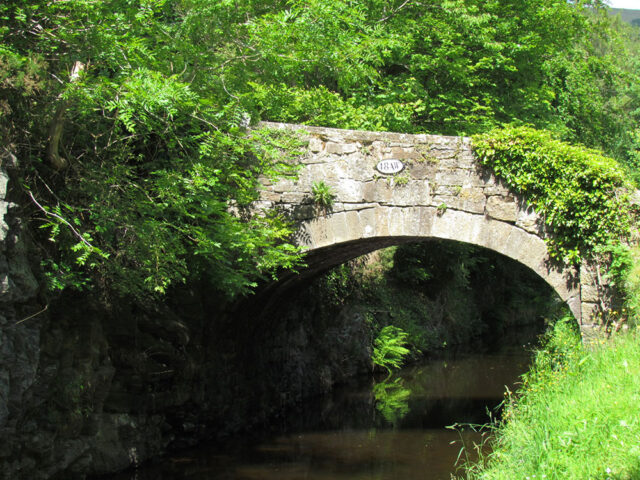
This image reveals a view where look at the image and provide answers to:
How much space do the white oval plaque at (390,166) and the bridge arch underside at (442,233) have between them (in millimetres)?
389

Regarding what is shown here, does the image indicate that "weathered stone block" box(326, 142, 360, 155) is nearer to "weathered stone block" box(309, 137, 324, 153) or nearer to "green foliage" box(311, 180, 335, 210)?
"weathered stone block" box(309, 137, 324, 153)

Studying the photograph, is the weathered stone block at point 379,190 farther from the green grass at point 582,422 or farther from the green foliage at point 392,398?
the green foliage at point 392,398

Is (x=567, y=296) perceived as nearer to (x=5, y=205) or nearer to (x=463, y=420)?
(x=463, y=420)

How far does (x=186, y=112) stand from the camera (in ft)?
19.5

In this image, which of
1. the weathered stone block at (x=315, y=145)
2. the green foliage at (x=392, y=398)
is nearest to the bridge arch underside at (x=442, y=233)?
the weathered stone block at (x=315, y=145)

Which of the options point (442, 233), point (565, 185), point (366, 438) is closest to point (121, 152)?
point (442, 233)

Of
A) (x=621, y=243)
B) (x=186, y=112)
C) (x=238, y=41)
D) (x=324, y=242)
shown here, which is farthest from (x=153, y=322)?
(x=621, y=243)

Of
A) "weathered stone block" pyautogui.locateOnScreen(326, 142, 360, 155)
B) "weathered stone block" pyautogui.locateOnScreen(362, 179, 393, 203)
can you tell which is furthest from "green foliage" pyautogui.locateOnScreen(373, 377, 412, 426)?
"weathered stone block" pyautogui.locateOnScreen(326, 142, 360, 155)

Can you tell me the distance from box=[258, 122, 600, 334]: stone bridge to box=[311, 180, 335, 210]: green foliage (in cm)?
4

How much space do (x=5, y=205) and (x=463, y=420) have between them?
6566mm

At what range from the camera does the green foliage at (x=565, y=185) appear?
6410 millimetres

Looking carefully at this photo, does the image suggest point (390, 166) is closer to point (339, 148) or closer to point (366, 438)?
point (339, 148)

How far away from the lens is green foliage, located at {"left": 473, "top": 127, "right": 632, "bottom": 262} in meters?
6.41

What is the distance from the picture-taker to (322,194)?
702 centimetres
